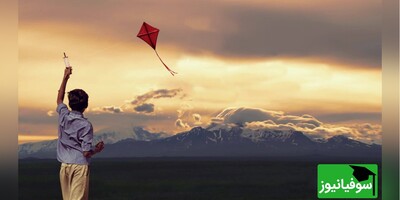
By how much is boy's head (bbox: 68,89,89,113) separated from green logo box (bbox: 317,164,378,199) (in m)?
7.15

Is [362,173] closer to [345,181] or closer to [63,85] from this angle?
[345,181]

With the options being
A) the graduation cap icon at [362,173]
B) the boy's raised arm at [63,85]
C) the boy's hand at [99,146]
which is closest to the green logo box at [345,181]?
the graduation cap icon at [362,173]

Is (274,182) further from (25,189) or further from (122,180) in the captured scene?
(25,189)

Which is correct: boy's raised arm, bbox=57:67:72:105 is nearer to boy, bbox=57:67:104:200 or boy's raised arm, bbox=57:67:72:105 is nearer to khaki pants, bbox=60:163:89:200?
boy, bbox=57:67:104:200

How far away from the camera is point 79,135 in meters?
10.0

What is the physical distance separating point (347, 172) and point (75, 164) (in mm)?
7738

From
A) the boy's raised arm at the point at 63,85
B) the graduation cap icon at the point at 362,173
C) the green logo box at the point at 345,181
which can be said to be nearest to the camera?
the boy's raised arm at the point at 63,85

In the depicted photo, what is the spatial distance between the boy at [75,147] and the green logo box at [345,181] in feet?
23.2

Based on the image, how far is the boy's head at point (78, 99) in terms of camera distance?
9938mm

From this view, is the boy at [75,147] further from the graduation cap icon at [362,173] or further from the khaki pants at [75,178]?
the graduation cap icon at [362,173]

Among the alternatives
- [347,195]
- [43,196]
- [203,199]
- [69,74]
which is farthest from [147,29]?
[203,199]

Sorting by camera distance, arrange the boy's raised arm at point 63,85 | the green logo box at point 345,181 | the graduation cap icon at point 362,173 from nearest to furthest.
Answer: the boy's raised arm at point 63,85
the green logo box at point 345,181
the graduation cap icon at point 362,173

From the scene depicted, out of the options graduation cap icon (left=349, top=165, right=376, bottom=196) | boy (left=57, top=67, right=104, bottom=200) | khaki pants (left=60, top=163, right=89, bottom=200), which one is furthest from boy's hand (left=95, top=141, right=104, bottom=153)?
graduation cap icon (left=349, top=165, right=376, bottom=196)

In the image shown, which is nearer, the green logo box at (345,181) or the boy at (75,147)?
the boy at (75,147)
